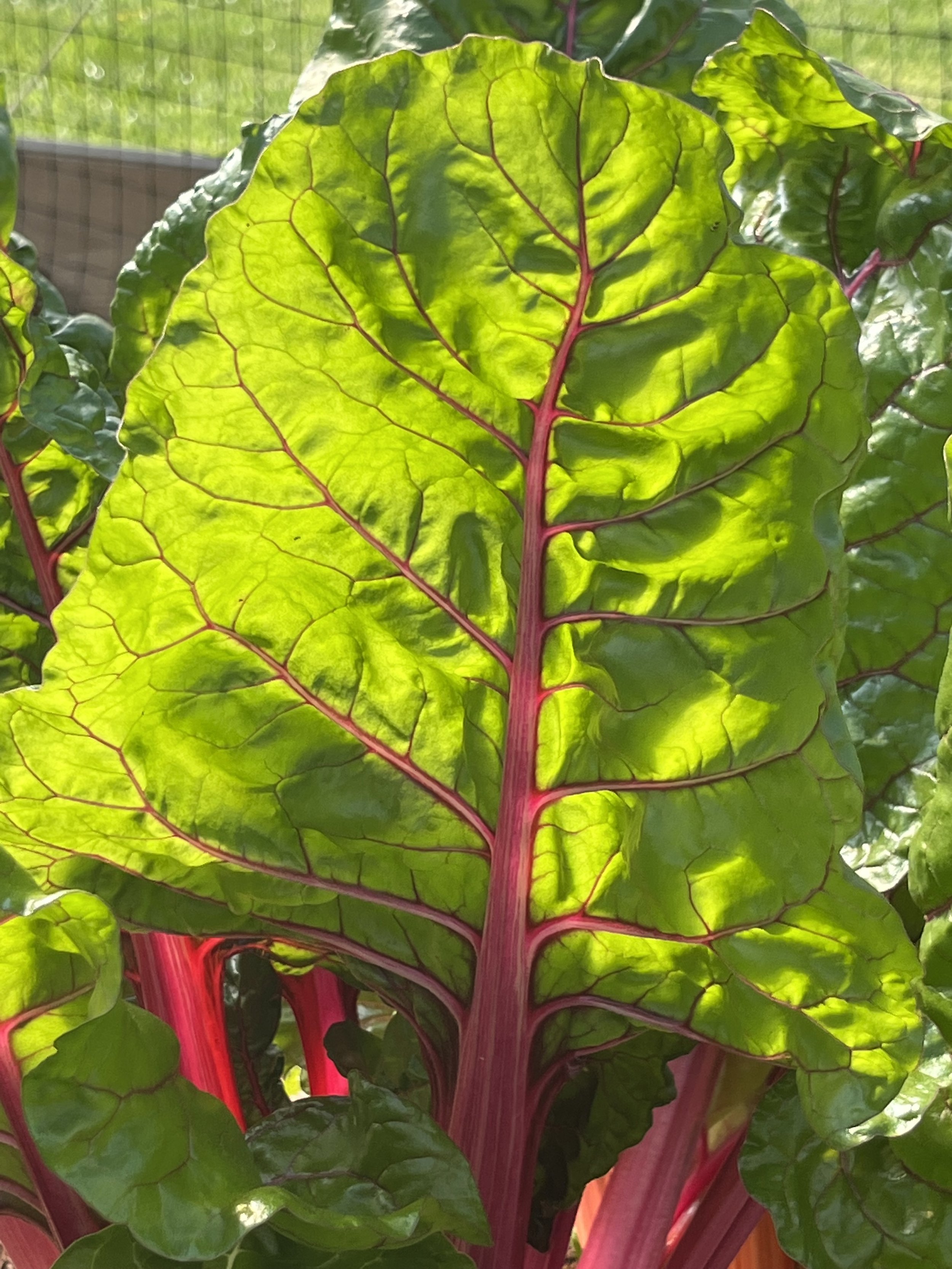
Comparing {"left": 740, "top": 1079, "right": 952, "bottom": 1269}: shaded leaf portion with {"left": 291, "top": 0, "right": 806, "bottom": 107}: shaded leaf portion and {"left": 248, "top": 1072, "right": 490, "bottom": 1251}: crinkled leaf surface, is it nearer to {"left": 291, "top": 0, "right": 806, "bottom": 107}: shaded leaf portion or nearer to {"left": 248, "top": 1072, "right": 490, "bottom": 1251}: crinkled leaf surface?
{"left": 248, "top": 1072, "right": 490, "bottom": 1251}: crinkled leaf surface

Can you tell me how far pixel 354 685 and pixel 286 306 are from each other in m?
0.14

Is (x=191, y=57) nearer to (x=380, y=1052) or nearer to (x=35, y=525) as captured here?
(x=35, y=525)

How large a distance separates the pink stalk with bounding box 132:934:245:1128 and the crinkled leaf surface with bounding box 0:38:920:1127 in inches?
7.0

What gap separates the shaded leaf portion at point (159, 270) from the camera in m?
0.71

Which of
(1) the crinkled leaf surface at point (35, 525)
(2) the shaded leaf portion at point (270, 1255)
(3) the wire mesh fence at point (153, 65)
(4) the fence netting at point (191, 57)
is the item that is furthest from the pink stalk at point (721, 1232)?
(3) the wire mesh fence at point (153, 65)

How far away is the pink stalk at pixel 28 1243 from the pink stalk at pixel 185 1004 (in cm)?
10

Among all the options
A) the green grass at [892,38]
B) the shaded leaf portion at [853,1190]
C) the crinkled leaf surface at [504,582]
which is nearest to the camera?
the crinkled leaf surface at [504,582]

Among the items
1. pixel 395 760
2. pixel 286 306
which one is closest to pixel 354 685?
pixel 395 760

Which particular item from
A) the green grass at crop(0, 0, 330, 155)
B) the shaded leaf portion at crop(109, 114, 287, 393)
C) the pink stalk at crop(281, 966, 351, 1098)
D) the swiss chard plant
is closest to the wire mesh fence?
the green grass at crop(0, 0, 330, 155)

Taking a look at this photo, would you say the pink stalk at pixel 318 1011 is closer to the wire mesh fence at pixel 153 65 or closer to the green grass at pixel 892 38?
the wire mesh fence at pixel 153 65

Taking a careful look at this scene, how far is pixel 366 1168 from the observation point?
511mm

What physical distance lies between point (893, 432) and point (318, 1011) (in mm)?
499

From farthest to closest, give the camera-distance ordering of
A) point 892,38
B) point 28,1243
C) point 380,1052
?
point 892,38, point 380,1052, point 28,1243

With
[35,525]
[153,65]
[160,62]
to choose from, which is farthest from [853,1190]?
[160,62]
